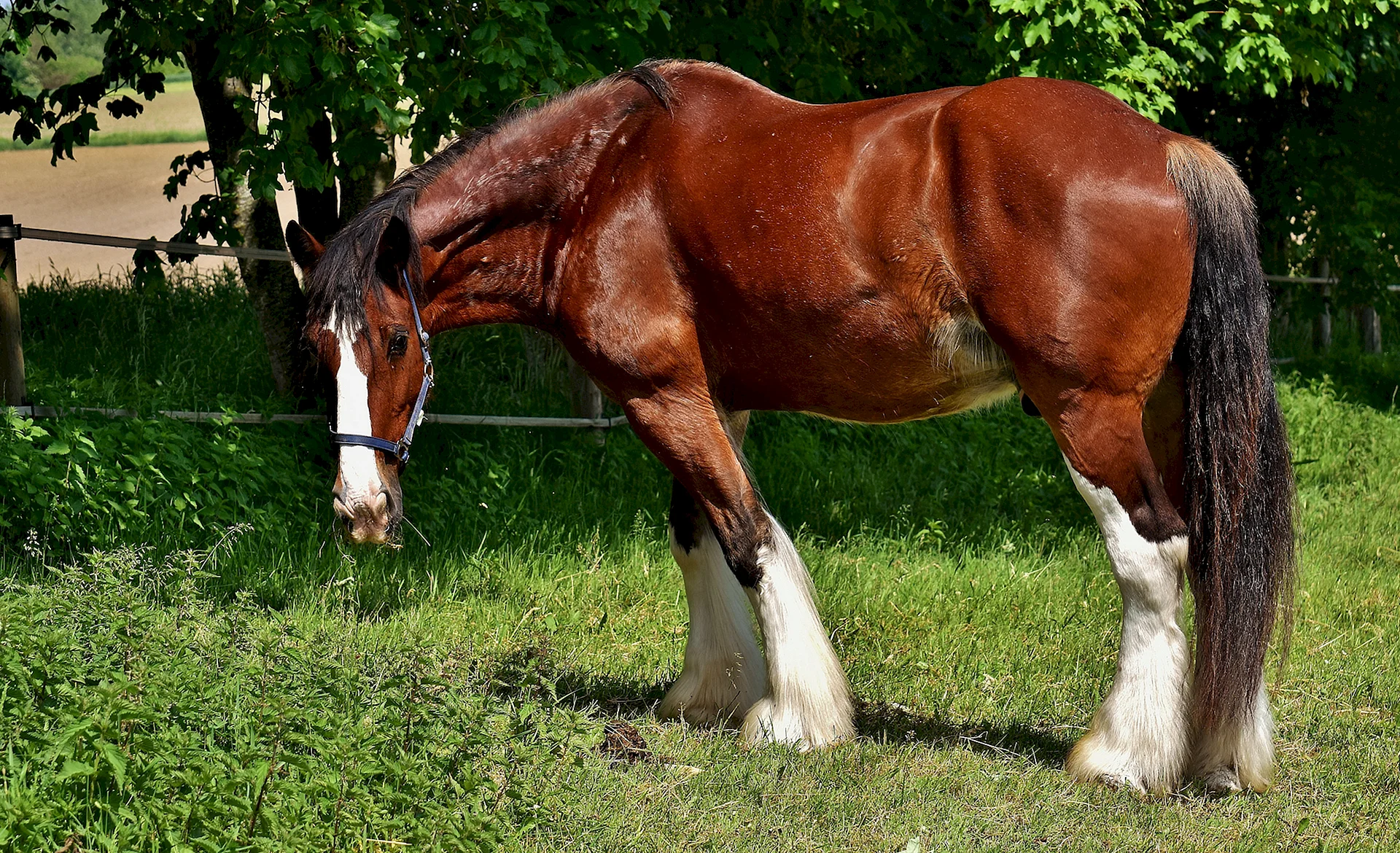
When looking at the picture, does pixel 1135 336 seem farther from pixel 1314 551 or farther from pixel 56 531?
pixel 56 531

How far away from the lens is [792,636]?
161 inches

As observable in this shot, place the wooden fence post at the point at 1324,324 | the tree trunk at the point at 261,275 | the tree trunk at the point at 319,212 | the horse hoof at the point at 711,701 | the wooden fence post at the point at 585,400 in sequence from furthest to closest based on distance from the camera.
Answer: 1. the wooden fence post at the point at 1324,324
2. the wooden fence post at the point at 585,400
3. the tree trunk at the point at 319,212
4. the tree trunk at the point at 261,275
5. the horse hoof at the point at 711,701

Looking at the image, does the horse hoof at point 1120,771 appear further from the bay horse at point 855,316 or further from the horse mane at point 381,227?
the horse mane at point 381,227

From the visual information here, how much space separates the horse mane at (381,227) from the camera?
3.98 meters

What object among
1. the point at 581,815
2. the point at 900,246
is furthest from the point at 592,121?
the point at 581,815

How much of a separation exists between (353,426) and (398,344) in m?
0.33

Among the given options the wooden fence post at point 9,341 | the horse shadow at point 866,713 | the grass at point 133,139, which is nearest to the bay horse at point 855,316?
the horse shadow at point 866,713

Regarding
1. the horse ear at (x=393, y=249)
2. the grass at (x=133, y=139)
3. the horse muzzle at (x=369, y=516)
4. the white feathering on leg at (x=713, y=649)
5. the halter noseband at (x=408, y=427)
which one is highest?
the grass at (x=133, y=139)

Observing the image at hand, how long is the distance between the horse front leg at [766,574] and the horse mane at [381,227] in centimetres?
95

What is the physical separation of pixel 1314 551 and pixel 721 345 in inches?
163

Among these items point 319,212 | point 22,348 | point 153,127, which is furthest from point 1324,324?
point 153,127

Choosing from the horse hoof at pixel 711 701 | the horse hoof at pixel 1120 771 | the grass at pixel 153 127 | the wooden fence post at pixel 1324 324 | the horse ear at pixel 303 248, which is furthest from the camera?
the grass at pixel 153 127

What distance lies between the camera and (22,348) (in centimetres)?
616

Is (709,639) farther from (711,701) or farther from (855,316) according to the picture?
(855,316)
